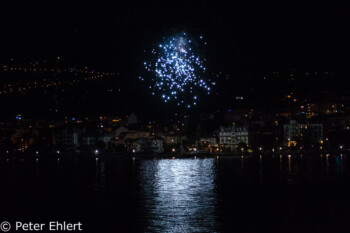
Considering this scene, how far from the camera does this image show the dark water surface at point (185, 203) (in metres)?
12.5

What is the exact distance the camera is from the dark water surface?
12.5 m

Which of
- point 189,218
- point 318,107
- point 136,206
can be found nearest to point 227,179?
point 136,206

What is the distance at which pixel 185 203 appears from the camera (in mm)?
15578

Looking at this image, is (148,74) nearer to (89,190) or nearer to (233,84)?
(233,84)

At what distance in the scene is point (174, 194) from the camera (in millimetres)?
17984
